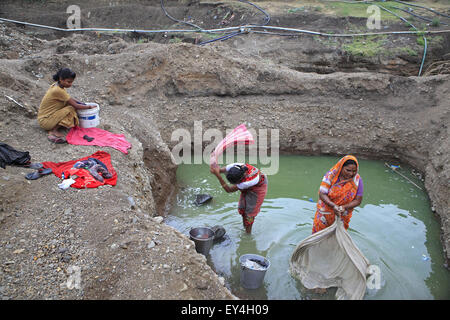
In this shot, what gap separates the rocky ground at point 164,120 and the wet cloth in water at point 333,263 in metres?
1.34

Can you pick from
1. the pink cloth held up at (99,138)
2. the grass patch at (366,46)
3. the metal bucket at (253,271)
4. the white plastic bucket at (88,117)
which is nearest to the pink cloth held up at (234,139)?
the metal bucket at (253,271)

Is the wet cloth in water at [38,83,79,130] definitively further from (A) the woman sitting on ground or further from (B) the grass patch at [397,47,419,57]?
(B) the grass patch at [397,47,419,57]

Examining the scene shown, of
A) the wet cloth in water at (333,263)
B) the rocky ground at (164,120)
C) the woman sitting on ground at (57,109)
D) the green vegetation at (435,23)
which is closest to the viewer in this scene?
the rocky ground at (164,120)

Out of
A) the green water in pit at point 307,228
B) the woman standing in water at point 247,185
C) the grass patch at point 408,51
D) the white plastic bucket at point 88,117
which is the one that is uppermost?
the grass patch at point 408,51

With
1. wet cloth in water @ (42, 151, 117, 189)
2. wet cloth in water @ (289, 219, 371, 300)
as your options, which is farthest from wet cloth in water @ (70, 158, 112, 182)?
wet cloth in water @ (289, 219, 371, 300)

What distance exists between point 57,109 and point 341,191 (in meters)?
4.59

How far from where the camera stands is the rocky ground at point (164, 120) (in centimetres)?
337

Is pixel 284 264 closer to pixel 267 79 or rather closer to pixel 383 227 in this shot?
pixel 383 227

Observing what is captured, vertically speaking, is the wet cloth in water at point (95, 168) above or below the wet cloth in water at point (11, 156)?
below

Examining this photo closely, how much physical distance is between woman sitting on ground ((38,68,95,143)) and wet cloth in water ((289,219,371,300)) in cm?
418

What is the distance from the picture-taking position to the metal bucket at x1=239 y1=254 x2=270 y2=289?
408 cm

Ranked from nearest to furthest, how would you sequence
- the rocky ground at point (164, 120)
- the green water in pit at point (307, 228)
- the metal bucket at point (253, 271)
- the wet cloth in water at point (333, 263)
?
the rocky ground at point (164, 120) < the wet cloth in water at point (333, 263) < the metal bucket at point (253, 271) < the green water in pit at point (307, 228)

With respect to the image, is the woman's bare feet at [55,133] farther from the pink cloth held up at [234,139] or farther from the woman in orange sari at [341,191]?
the woman in orange sari at [341,191]

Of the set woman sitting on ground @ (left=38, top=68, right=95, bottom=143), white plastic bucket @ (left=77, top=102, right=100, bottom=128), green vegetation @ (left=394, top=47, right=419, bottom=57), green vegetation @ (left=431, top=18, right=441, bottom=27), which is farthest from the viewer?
green vegetation @ (left=431, top=18, right=441, bottom=27)
